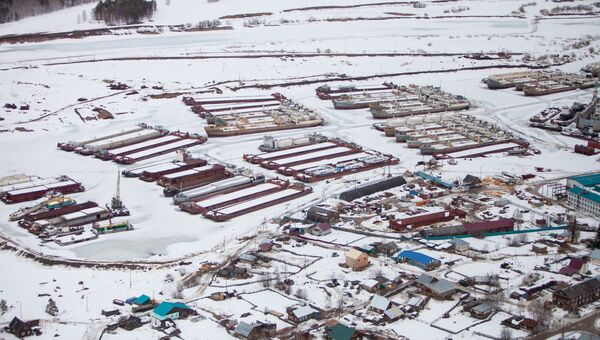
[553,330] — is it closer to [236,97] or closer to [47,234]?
[47,234]

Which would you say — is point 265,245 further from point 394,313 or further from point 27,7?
point 27,7

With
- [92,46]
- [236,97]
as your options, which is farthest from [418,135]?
[92,46]

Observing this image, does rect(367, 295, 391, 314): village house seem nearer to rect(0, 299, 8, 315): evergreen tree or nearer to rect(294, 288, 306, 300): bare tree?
rect(294, 288, 306, 300): bare tree

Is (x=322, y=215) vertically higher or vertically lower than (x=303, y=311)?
higher

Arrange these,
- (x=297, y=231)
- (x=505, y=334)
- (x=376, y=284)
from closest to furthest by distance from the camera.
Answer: (x=505, y=334)
(x=376, y=284)
(x=297, y=231)

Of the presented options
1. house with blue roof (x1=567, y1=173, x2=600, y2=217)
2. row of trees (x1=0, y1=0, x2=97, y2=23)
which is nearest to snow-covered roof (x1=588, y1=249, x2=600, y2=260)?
house with blue roof (x1=567, y1=173, x2=600, y2=217)

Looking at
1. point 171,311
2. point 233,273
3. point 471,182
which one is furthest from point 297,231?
point 471,182

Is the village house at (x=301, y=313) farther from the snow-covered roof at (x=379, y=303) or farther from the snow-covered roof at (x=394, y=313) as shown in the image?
the snow-covered roof at (x=394, y=313)

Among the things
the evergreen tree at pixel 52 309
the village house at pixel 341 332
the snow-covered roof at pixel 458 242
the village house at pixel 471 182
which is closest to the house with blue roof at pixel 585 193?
the village house at pixel 471 182
